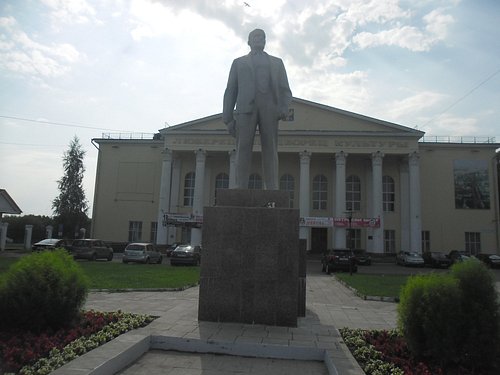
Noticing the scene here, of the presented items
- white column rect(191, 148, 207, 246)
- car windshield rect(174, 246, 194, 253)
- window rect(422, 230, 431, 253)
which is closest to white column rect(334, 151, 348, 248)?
window rect(422, 230, 431, 253)

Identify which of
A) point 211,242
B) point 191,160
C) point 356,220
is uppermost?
point 191,160

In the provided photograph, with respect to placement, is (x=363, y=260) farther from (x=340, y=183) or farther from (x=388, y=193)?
(x=388, y=193)

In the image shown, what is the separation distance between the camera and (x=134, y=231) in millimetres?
42000

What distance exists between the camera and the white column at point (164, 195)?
37656 millimetres

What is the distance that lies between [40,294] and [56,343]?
0.78 meters

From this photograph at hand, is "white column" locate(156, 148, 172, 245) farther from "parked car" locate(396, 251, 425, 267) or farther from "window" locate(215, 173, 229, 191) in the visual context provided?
"parked car" locate(396, 251, 425, 267)

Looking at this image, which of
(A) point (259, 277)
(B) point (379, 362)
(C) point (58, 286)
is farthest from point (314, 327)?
(C) point (58, 286)

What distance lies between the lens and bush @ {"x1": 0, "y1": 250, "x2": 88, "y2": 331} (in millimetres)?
5477

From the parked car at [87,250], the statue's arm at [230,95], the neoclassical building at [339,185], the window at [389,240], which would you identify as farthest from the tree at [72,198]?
the statue's arm at [230,95]

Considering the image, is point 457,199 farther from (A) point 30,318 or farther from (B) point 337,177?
(A) point 30,318

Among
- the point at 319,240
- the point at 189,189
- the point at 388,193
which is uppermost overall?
the point at 388,193

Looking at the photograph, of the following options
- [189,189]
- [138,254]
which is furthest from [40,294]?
[189,189]

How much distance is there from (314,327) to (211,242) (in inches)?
82.5

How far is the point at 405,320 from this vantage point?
5090mm
